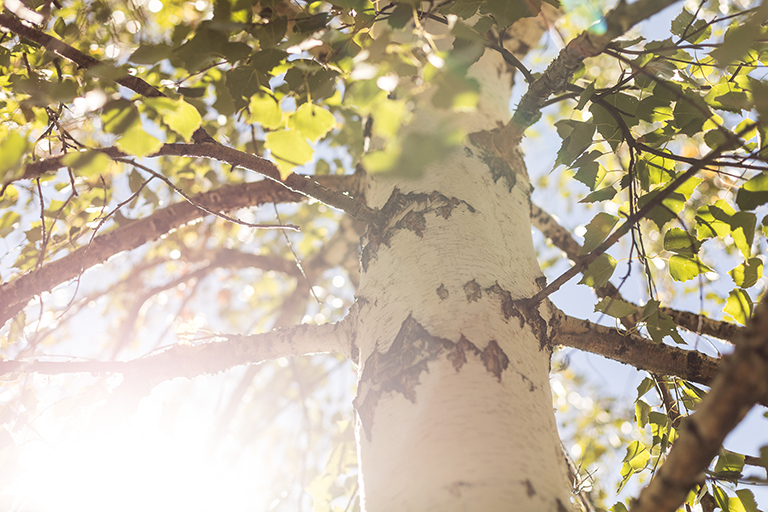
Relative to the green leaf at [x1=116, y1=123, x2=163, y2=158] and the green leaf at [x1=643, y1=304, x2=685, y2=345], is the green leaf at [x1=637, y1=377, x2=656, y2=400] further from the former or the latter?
the green leaf at [x1=116, y1=123, x2=163, y2=158]

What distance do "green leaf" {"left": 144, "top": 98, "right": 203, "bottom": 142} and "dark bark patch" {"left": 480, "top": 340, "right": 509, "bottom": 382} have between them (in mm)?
657

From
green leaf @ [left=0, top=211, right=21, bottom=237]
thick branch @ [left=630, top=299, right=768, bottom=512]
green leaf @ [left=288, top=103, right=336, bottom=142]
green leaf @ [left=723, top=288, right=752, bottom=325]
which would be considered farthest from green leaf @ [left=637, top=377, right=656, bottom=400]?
green leaf @ [left=0, top=211, right=21, bottom=237]

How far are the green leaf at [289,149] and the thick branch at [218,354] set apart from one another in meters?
0.51

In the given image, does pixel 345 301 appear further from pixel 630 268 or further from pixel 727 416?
pixel 727 416

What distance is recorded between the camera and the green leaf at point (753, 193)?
71cm

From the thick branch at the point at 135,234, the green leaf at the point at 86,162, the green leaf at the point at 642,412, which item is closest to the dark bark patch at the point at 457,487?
the green leaf at the point at 642,412

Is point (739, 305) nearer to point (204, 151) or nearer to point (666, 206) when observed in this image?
point (666, 206)

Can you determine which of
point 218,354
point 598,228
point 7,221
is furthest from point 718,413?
point 7,221

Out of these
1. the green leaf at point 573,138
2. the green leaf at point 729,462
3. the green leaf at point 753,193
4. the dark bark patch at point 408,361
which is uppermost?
the green leaf at point 573,138

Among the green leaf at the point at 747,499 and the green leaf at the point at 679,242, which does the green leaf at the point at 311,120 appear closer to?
the green leaf at the point at 679,242

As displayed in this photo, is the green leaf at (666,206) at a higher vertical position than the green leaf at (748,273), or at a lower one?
higher

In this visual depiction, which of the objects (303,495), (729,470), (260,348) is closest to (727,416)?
(729,470)

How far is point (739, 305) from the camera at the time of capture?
0.90 meters

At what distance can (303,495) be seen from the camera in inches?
88.3
